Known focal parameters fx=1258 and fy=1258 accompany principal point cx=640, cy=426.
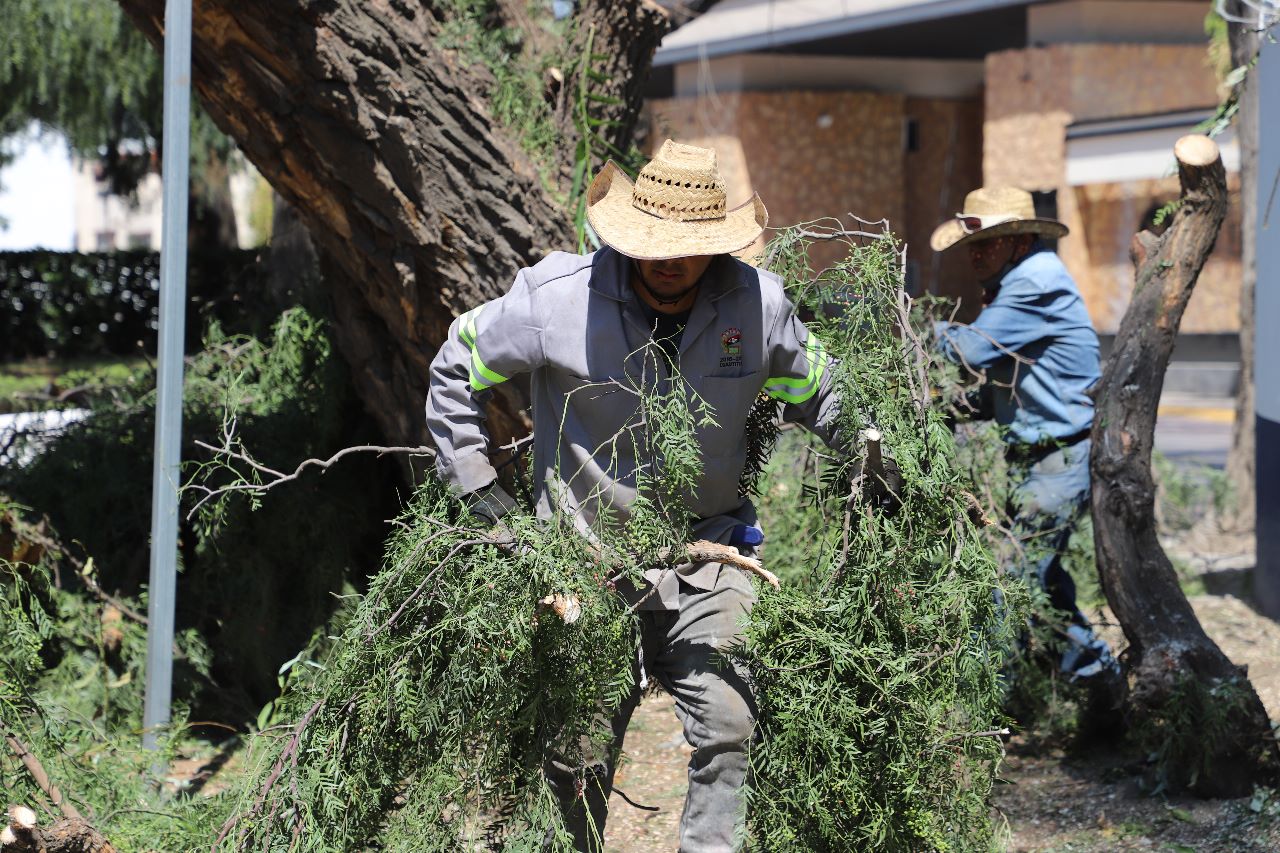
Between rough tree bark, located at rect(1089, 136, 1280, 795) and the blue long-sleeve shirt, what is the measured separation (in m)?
0.51

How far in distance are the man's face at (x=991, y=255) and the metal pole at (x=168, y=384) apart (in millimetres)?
3013

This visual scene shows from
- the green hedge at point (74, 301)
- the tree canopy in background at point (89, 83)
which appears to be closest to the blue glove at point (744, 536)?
the tree canopy in background at point (89, 83)

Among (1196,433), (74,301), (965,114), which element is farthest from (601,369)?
(965,114)

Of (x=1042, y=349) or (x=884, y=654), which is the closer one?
(x=884, y=654)

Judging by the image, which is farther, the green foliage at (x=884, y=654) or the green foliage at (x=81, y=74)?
the green foliage at (x=81, y=74)

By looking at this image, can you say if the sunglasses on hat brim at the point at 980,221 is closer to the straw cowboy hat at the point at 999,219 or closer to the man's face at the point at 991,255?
the straw cowboy hat at the point at 999,219

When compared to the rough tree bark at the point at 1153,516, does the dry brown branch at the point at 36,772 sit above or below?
below

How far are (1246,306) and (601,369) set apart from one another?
20.0 feet

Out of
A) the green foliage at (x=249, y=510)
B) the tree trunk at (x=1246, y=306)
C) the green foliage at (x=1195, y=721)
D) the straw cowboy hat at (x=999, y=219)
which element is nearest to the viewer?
the green foliage at (x=1195, y=721)

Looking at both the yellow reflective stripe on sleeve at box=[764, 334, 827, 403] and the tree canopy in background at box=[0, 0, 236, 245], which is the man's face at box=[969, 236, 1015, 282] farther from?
the tree canopy in background at box=[0, 0, 236, 245]

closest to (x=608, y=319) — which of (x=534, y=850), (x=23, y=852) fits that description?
(x=534, y=850)

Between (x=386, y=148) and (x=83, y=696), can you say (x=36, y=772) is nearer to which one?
(x=83, y=696)

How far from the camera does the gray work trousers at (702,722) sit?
10.1 feet

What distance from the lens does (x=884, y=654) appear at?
3037 mm
